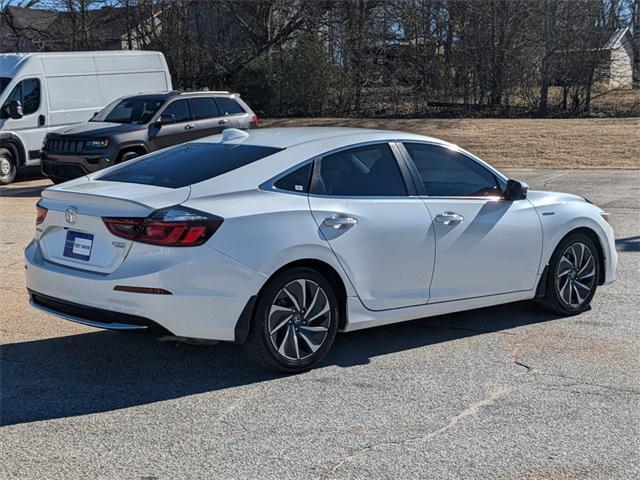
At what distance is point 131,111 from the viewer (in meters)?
16.5

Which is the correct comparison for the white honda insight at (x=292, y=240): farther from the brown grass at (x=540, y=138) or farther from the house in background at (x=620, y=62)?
the house in background at (x=620, y=62)

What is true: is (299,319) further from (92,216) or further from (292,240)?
(92,216)

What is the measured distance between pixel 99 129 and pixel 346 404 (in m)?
11.4

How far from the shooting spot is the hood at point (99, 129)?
15273 mm

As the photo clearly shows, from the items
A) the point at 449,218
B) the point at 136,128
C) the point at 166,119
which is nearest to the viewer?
the point at 449,218

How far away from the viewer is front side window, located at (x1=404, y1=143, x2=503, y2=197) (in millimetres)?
6562

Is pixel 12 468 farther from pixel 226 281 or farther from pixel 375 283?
pixel 375 283

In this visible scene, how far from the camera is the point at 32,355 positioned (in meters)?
6.03

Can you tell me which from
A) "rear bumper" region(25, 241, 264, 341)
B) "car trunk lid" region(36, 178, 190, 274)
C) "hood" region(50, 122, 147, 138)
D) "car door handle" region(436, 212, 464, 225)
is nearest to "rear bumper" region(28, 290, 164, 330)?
"rear bumper" region(25, 241, 264, 341)

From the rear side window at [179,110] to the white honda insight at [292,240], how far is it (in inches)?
394

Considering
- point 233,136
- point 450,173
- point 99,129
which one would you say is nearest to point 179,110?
point 99,129

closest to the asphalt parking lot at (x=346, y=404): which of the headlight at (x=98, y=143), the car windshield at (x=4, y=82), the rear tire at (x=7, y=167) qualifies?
the headlight at (x=98, y=143)

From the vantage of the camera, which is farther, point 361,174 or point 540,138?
point 540,138

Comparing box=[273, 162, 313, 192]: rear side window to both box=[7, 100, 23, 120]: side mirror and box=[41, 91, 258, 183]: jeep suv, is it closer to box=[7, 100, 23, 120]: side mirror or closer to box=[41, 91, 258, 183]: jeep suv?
box=[41, 91, 258, 183]: jeep suv
